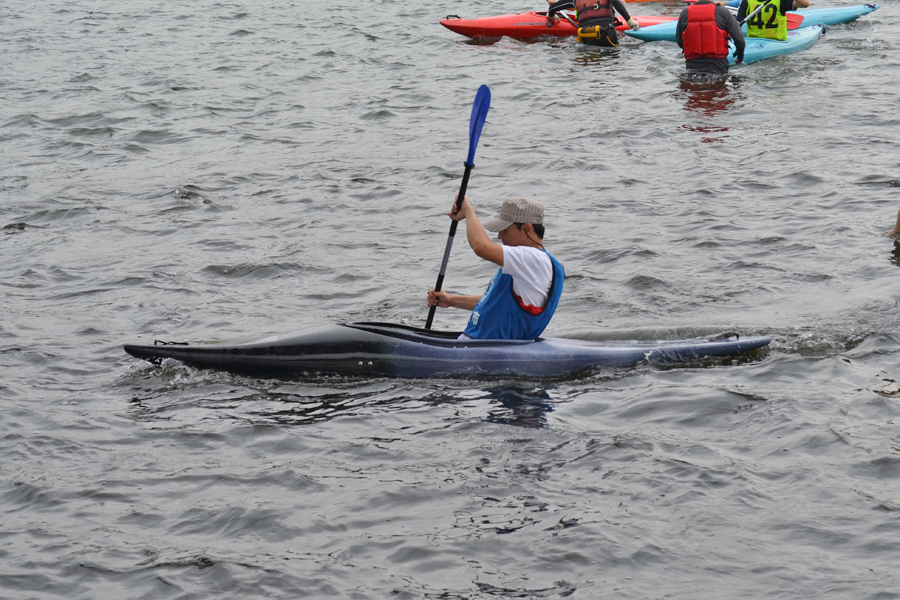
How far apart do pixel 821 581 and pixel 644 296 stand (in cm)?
351

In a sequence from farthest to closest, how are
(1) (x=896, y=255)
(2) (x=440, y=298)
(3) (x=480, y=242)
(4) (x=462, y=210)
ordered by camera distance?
(1) (x=896, y=255)
(2) (x=440, y=298)
(4) (x=462, y=210)
(3) (x=480, y=242)

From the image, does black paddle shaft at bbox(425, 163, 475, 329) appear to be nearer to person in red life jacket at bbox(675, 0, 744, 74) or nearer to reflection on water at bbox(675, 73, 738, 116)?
reflection on water at bbox(675, 73, 738, 116)

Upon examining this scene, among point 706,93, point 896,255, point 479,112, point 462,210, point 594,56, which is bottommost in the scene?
point 896,255

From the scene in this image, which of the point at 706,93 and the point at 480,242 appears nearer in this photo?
the point at 480,242

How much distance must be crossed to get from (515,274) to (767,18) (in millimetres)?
10369

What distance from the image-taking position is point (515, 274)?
209 inches

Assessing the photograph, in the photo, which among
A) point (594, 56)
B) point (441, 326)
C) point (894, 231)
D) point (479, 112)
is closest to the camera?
point (479, 112)

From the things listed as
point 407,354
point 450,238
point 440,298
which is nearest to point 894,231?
point 450,238

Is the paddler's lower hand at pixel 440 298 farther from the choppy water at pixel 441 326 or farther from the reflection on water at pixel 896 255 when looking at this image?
the reflection on water at pixel 896 255

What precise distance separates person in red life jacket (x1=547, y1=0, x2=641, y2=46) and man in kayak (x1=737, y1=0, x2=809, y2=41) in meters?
2.03

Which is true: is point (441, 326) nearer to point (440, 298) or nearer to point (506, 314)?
point (440, 298)

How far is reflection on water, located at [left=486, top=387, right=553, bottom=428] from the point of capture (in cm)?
511

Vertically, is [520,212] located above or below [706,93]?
above

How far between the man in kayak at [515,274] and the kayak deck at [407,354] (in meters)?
0.12
